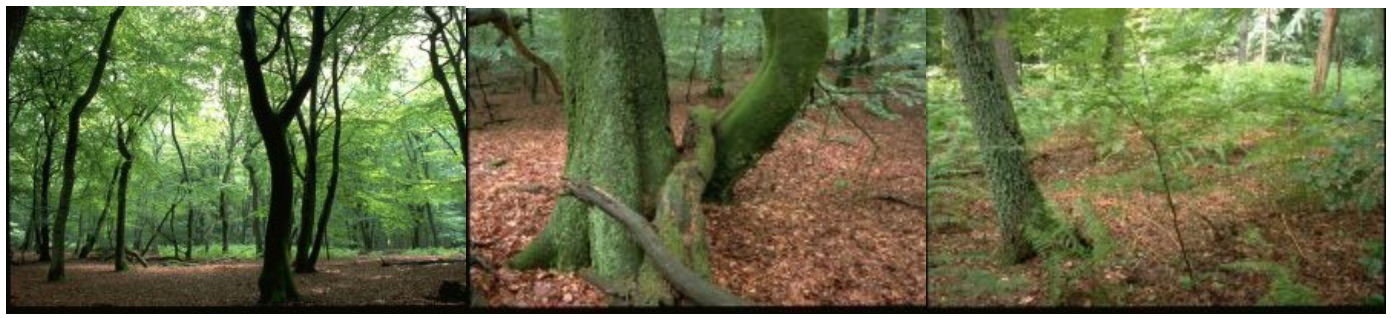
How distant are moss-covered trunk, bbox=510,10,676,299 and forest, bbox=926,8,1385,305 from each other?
1464mm

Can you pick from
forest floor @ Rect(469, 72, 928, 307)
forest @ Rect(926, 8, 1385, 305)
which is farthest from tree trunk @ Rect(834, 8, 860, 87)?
forest @ Rect(926, 8, 1385, 305)

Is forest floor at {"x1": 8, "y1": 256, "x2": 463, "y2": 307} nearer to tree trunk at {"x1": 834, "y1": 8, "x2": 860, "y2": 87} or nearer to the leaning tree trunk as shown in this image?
tree trunk at {"x1": 834, "y1": 8, "x2": 860, "y2": 87}

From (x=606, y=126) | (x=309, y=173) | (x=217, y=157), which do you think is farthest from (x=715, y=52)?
(x=217, y=157)

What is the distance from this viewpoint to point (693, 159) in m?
3.92

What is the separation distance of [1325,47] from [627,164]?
144 inches

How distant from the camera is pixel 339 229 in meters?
4.20

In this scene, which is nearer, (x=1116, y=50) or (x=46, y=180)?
(x=1116, y=50)

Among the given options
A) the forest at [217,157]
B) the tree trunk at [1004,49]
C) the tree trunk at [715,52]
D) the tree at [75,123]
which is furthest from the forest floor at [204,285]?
the tree trunk at [1004,49]

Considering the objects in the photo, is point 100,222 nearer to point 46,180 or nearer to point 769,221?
point 46,180

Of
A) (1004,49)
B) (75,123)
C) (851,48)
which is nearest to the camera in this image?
(1004,49)

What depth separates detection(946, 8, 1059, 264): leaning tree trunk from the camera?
12.2 ft

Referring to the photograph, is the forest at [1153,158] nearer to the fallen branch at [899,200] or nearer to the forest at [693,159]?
the fallen branch at [899,200]

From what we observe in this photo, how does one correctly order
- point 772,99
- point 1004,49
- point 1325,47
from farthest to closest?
1. point 772,99
2. point 1325,47
3. point 1004,49

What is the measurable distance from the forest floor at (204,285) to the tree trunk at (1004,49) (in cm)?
296
